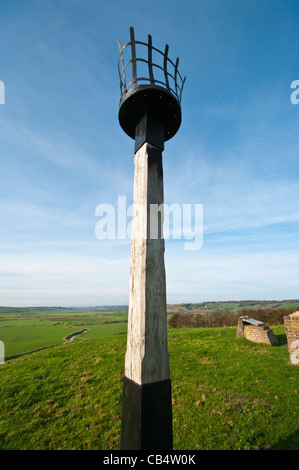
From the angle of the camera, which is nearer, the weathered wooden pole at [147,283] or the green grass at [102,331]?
the weathered wooden pole at [147,283]

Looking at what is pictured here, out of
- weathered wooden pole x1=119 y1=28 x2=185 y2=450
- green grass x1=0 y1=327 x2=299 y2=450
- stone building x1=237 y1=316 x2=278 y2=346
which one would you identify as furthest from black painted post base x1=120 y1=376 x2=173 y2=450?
stone building x1=237 y1=316 x2=278 y2=346

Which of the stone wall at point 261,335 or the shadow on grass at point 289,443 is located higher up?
the shadow on grass at point 289,443

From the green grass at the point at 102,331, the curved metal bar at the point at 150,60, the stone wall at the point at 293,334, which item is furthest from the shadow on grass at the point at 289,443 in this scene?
the green grass at the point at 102,331

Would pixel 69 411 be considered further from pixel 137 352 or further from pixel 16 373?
pixel 137 352

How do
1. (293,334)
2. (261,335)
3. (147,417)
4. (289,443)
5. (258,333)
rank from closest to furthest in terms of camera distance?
(147,417), (289,443), (293,334), (261,335), (258,333)

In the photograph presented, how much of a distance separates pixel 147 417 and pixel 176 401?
4.07 meters

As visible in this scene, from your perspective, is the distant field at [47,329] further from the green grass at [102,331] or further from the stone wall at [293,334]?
the stone wall at [293,334]

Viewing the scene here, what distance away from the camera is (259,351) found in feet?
29.1

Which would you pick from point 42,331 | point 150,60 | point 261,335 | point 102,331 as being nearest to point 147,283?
point 150,60

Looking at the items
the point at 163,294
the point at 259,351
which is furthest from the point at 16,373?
the point at 259,351

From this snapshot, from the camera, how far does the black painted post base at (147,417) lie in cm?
192

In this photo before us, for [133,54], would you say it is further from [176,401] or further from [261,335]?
[261,335]

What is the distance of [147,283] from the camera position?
2.27 m
